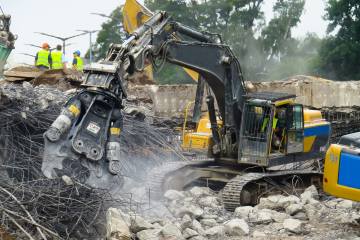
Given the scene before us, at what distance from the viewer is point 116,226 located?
21.2 ft

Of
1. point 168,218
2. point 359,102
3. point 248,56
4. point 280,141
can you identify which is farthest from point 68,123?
point 248,56

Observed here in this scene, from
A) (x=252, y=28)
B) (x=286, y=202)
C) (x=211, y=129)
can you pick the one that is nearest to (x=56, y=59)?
(x=211, y=129)

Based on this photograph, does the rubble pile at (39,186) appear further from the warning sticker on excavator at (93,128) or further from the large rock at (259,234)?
the large rock at (259,234)

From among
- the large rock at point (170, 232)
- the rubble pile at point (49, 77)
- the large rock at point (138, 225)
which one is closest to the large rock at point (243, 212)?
the large rock at point (170, 232)

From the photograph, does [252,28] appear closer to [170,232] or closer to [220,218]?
[220,218]

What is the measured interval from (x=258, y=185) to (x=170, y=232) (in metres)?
3.56

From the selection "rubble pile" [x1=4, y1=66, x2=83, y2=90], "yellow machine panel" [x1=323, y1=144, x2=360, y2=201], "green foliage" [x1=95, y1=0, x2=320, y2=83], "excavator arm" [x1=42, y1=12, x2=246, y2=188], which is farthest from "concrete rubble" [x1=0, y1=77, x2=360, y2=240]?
"green foliage" [x1=95, y1=0, x2=320, y2=83]

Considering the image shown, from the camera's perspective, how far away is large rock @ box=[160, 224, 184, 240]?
22.9ft

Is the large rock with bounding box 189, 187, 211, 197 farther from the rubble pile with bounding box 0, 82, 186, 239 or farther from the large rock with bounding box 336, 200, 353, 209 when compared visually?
the large rock with bounding box 336, 200, 353, 209

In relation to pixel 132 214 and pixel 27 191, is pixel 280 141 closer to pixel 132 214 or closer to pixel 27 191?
pixel 132 214

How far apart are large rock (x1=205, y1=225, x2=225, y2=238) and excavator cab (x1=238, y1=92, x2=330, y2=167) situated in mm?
2808

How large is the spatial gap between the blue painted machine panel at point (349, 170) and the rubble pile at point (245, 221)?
83 cm

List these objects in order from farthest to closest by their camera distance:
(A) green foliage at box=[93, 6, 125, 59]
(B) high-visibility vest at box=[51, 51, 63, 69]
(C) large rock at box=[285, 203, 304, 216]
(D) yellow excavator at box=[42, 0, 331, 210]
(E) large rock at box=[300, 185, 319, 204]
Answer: (A) green foliage at box=[93, 6, 125, 59], (B) high-visibility vest at box=[51, 51, 63, 69], (E) large rock at box=[300, 185, 319, 204], (C) large rock at box=[285, 203, 304, 216], (D) yellow excavator at box=[42, 0, 331, 210]

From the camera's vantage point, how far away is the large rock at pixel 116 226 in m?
6.37
